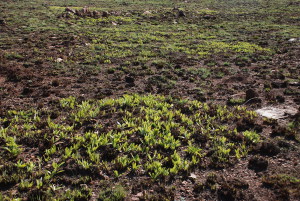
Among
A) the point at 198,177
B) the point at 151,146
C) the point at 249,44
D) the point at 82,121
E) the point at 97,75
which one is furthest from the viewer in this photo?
the point at 249,44

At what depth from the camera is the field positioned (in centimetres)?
553

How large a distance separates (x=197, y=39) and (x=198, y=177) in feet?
69.4

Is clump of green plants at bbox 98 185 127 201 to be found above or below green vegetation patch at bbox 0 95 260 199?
below

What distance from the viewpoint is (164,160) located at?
641cm

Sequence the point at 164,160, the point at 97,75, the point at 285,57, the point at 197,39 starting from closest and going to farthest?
the point at 164,160
the point at 97,75
the point at 285,57
the point at 197,39

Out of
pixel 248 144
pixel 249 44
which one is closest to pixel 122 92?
pixel 248 144

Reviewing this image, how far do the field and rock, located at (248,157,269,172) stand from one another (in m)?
0.03

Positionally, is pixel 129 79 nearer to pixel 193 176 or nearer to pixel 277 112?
pixel 277 112

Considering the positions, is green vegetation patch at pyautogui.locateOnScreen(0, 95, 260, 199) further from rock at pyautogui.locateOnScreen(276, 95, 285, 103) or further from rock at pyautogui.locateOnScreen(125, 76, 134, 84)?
rock at pyautogui.locateOnScreen(125, 76, 134, 84)

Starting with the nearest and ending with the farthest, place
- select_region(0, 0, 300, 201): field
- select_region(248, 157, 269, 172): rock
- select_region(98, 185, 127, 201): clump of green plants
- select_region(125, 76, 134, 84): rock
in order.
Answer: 1. select_region(98, 185, 127, 201): clump of green plants
2. select_region(0, 0, 300, 201): field
3. select_region(248, 157, 269, 172): rock
4. select_region(125, 76, 134, 84): rock

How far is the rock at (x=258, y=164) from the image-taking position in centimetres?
622

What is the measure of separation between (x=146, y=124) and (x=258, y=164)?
3.72 m

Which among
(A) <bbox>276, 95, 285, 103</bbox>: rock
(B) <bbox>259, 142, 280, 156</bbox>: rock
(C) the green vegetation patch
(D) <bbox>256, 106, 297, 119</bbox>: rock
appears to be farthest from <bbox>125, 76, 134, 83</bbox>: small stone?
(B) <bbox>259, 142, 280, 156</bbox>: rock

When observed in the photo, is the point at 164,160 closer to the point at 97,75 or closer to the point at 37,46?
the point at 97,75
